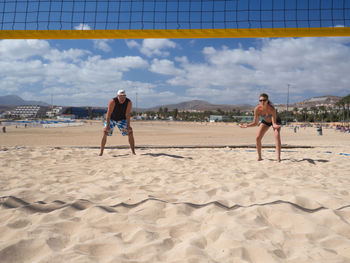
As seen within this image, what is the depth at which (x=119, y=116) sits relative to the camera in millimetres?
5031

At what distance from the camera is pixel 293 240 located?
1.47 m

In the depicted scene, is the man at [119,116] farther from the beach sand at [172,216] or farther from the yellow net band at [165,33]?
the yellow net band at [165,33]

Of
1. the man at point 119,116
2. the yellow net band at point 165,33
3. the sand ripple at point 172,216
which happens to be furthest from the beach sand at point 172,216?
the yellow net band at point 165,33

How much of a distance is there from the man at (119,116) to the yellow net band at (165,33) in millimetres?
2297

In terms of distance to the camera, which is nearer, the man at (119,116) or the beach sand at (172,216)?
the beach sand at (172,216)

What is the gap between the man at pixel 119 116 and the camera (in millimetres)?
4828

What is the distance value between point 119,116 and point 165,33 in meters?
2.66

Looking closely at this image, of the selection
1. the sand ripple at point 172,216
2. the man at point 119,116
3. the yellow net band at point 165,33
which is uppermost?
the yellow net band at point 165,33

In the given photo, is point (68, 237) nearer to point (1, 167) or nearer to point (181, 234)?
point (181, 234)

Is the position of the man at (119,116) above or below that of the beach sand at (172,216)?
above

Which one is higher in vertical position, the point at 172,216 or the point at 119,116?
the point at 119,116

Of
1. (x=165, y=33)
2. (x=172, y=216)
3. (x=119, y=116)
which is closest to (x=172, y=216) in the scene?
(x=172, y=216)

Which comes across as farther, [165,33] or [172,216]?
[165,33]

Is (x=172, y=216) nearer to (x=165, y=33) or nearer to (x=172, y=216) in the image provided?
(x=172, y=216)
